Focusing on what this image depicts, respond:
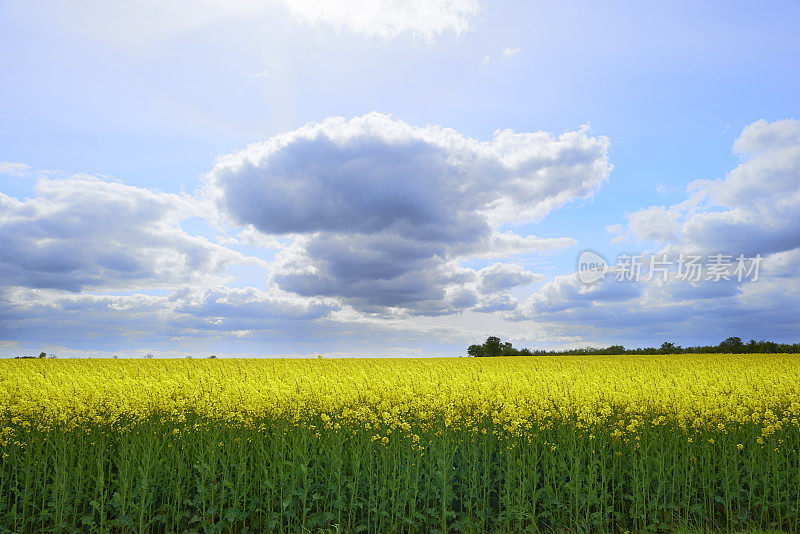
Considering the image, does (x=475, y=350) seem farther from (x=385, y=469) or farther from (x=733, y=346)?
(x=385, y=469)

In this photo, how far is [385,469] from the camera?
8094mm

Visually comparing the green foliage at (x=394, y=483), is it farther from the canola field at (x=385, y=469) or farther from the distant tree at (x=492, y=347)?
the distant tree at (x=492, y=347)

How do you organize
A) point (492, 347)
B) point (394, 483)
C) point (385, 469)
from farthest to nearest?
point (492, 347)
point (385, 469)
point (394, 483)

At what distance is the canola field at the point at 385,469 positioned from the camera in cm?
782

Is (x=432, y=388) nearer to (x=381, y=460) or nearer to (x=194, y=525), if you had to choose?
(x=381, y=460)

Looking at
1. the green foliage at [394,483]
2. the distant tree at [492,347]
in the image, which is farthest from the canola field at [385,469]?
the distant tree at [492,347]

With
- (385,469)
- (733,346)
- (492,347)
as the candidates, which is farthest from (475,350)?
(385,469)

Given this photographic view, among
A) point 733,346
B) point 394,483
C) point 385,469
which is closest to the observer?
point 394,483

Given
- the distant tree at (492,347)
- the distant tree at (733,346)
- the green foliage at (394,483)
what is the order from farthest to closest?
1. the distant tree at (492,347)
2. the distant tree at (733,346)
3. the green foliage at (394,483)

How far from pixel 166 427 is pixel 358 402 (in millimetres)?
4853

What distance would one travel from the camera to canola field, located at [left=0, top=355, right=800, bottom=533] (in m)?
7.82

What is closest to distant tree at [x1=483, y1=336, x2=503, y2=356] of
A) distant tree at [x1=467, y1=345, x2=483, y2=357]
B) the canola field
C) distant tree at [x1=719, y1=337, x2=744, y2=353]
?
distant tree at [x1=467, y1=345, x2=483, y2=357]

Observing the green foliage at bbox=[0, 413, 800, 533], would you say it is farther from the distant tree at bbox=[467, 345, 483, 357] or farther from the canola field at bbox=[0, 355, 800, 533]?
the distant tree at bbox=[467, 345, 483, 357]

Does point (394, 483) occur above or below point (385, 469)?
below
